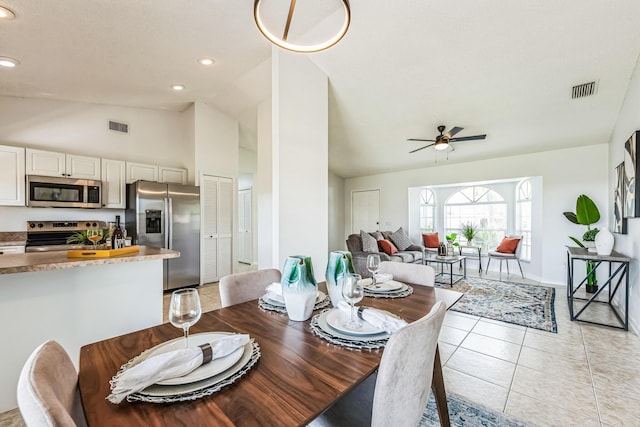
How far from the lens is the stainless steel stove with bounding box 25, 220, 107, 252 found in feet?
11.2

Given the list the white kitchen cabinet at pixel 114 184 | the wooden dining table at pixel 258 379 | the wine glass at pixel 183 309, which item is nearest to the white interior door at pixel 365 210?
the white kitchen cabinet at pixel 114 184

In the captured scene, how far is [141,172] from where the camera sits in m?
4.32

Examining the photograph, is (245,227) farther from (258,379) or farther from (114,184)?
(258,379)

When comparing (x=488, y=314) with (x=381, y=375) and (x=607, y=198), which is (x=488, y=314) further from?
(x=381, y=375)

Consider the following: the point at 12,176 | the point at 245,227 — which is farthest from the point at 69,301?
the point at 245,227

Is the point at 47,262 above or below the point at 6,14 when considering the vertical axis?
below

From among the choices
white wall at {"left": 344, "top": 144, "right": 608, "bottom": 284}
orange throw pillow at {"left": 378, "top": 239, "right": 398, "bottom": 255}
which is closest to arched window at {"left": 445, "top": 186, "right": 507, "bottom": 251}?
white wall at {"left": 344, "top": 144, "right": 608, "bottom": 284}

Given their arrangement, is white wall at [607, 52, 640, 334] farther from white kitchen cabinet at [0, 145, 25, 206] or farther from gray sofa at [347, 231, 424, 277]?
white kitchen cabinet at [0, 145, 25, 206]

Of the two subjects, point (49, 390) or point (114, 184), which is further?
point (114, 184)

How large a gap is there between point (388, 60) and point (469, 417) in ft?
11.1

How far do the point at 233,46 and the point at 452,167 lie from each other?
4.94 m

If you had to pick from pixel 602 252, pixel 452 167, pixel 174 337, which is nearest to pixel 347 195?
pixel 452 167

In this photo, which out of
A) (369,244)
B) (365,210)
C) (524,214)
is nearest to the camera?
(369,244)

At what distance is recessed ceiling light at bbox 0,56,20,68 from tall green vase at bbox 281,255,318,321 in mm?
3633
